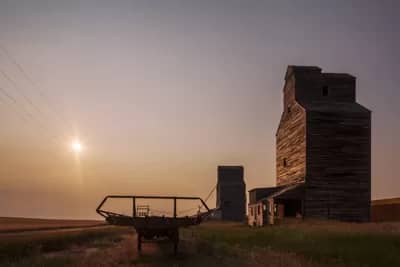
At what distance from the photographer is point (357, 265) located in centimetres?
1186

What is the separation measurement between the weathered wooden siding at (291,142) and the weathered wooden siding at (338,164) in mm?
982

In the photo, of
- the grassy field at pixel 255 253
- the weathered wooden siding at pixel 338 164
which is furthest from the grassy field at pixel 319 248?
the weathered wooden siding at pixel 338 164

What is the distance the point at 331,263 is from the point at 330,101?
88.4ft

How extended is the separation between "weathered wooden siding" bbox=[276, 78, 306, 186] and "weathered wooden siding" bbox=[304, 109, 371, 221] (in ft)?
3.22

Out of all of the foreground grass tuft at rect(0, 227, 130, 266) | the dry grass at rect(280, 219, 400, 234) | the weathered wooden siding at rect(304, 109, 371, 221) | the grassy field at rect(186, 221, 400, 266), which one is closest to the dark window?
the weathered wooden siding at rect(304, 109, 371, 221)

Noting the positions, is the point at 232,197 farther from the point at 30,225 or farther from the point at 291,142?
the point at 30,225

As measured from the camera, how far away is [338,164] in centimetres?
3447

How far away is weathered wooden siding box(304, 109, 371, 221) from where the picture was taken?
111ft

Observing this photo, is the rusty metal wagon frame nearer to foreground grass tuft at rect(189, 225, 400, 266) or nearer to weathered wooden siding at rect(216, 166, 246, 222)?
foreground grass tuft at rect(189, 225, 400, 266)

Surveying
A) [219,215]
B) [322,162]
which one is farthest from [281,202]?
[219,215]

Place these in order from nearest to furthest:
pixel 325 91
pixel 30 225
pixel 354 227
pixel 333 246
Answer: pixel 333 246, pixel 354 227, pixel 325 91, pixel 30 225

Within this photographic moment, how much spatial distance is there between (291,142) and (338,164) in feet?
17.2

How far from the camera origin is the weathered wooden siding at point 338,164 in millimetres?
33844

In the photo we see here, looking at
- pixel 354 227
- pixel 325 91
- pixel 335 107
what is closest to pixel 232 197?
pixel 325 91
